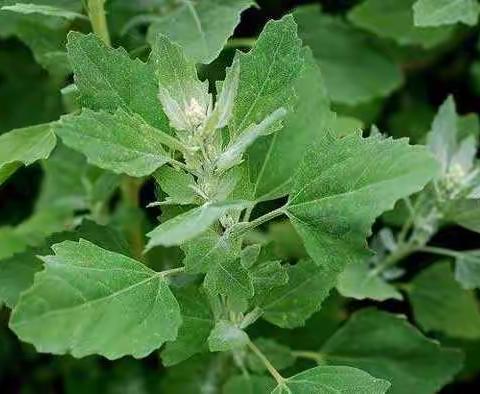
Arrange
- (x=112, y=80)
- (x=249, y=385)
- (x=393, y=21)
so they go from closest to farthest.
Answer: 1. (x=112, y=80)
2. (x=249, y=385)
3. (x=393, y=21)

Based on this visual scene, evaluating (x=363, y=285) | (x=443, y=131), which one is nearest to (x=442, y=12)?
(x=443, y=131)

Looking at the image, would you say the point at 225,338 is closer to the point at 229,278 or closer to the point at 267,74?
the point at 229,278

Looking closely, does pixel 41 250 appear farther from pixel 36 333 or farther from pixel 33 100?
pixel 33 100

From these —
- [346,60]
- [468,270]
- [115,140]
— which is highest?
[115,140]

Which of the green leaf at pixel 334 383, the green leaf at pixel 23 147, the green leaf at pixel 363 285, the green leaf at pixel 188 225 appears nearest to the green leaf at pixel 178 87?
the green leaf at pixel 188 225

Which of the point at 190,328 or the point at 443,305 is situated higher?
the point at 190,328

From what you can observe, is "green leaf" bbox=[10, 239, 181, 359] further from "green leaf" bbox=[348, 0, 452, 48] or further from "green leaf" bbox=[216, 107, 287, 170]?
"green leaf" bbox=[348, 0, 452, 48]

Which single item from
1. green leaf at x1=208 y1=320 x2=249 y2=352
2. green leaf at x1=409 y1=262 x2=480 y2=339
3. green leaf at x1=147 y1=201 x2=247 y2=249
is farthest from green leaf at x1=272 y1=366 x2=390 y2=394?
green leaf at x1=409 y1=262 x2=480 y2=339

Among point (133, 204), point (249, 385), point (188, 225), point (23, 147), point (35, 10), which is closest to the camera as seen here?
point (188, 225)
